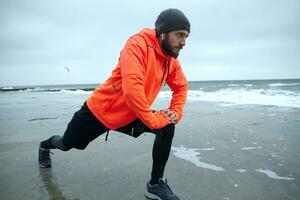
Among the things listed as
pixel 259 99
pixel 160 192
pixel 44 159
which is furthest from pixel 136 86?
pixel 259 99

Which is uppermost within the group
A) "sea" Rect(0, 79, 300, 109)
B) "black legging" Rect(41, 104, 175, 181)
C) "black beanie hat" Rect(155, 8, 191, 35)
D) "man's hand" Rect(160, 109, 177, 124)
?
"black beanie hat" Rect(155, 8, 191, 35)

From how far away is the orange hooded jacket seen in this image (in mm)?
2316

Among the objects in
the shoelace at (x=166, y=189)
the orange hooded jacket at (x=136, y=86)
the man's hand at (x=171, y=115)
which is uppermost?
the orange hooded jacket at (x=136, y=86)

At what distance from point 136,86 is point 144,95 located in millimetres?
113

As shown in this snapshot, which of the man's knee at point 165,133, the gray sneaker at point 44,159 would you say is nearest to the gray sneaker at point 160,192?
the man's knee at point 165,133

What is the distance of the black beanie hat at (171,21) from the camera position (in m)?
2.49

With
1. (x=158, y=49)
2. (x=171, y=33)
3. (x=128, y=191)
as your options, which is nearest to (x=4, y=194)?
(x=128, y=191)

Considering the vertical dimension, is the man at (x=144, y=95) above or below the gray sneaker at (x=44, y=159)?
above

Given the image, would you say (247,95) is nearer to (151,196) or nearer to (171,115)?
(171,115)

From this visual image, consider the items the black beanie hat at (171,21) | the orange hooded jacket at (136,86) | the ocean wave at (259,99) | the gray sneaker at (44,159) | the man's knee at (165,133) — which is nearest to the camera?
the orange hooded jacket at (136,86)

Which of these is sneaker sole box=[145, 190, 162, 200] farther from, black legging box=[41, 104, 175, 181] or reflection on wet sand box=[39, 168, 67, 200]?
reflection on wet sand box=[39, 168, 67, 200]

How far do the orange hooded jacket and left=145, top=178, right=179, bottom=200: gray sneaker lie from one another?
61 centimetres

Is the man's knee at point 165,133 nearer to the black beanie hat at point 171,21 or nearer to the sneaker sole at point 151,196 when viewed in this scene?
the sneaker sole at point 151,196

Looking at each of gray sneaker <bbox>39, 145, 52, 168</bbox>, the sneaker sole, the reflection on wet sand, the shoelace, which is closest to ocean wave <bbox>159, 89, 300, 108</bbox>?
the shoelace
